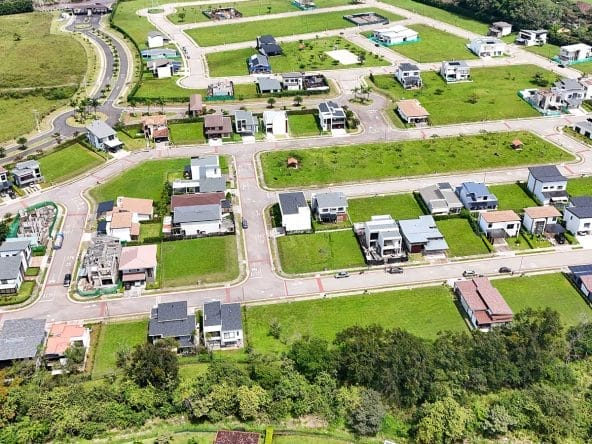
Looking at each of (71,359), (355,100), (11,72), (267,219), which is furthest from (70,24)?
(71,359)

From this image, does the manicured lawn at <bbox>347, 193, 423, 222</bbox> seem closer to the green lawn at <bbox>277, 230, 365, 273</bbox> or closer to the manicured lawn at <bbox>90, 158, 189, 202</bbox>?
the green lawn at <bbox>277, 230, 365, 273</bbox>

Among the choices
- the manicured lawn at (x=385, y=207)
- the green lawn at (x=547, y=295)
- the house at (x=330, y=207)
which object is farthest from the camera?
the manicured lawn at (x=385, y=207)

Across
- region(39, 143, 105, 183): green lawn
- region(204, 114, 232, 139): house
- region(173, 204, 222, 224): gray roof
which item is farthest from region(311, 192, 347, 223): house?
region(39, 143, 105, 183): green lawn

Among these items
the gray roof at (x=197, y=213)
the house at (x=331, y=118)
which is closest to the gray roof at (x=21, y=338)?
the gray roof at (x=197, y=213)

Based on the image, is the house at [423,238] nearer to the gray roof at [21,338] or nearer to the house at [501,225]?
the house at [501,225]

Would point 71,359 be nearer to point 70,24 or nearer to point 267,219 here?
point 267,219

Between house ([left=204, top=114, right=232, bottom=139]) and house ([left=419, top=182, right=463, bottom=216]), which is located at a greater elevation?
house ([left=204, top=114, right=232, bottom=139])
